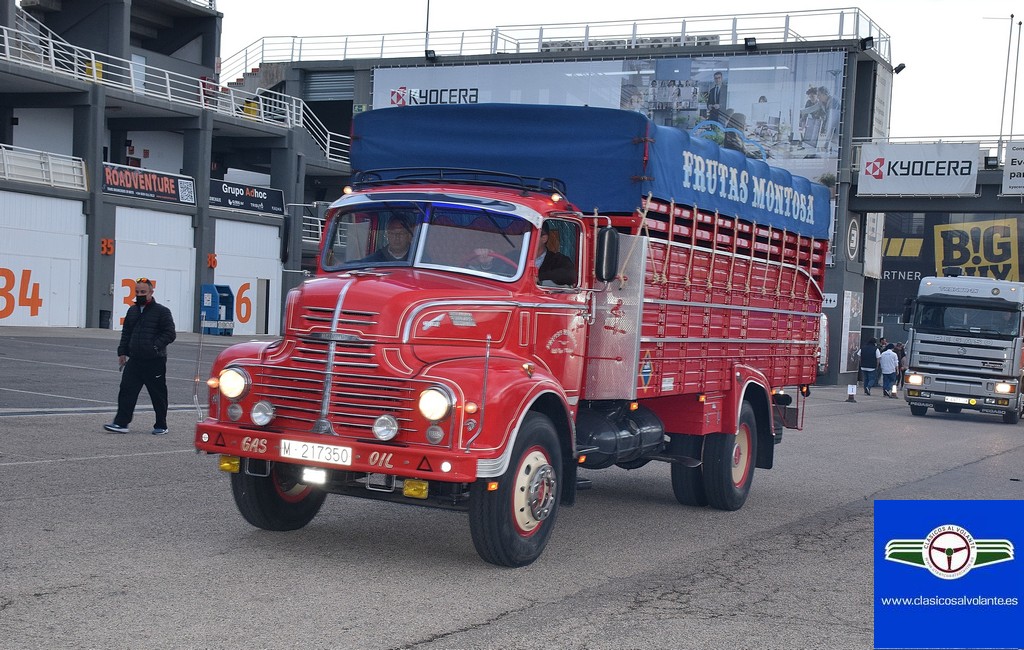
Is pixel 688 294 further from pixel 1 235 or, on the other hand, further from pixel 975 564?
pixel 1 235

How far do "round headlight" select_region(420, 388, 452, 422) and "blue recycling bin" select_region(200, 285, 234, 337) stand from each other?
36.4m

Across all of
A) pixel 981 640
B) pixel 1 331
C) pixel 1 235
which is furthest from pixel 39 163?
pixel 981 640

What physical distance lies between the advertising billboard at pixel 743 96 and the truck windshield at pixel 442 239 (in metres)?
32.7

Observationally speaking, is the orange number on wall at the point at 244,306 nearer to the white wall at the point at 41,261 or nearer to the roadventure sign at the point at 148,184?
the roadventure sign at the point at 148,184

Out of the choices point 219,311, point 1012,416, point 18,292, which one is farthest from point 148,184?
point 1012,416

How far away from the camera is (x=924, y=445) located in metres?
19.8

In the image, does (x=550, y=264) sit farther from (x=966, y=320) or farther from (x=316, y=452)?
(x=966, y=320)

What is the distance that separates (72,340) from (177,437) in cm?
1832

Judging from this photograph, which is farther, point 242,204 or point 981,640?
point 242,204

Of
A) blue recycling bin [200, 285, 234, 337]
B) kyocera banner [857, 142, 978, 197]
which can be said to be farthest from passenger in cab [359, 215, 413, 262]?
blue recycling bin [200, 285, 234, 337]

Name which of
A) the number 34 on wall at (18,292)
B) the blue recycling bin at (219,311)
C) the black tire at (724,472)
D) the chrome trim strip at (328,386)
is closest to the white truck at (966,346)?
the black tire at (724,472)

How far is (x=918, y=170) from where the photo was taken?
1522 inches

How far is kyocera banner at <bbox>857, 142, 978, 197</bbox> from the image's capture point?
37.6 metres

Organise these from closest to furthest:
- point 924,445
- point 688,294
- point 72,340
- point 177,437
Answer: point 688,294, point 177,437, point 924,445, point 72,340
